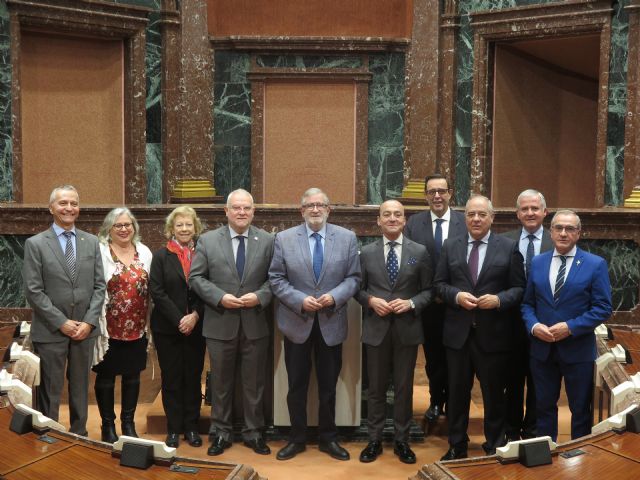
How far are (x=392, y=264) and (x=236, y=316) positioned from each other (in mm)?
863

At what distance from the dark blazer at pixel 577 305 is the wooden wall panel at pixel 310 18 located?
534 cm

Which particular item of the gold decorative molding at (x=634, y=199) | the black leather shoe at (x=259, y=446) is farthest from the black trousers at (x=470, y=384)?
the gold decorative molding at (x=634, y=199)

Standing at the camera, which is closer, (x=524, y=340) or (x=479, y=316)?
(x=479, y=316)

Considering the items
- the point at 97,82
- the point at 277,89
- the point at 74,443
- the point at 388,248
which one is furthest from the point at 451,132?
the point at 74,443

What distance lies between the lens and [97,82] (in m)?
8.52

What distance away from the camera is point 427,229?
4723mm

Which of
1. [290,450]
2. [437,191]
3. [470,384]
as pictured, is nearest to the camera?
[470,384]

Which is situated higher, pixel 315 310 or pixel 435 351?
pixel 315 310

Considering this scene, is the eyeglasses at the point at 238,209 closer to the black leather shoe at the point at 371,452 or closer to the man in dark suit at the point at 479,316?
the man in dark suit at the point at 479,316

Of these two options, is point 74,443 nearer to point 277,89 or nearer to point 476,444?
point 476,444

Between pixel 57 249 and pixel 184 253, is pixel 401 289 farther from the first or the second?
pixel 57 249

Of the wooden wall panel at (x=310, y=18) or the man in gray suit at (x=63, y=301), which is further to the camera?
the wooden wall panel at (x=310, y=18)

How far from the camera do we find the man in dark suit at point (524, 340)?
→ 428cm

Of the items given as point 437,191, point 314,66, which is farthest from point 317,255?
point 314,66
